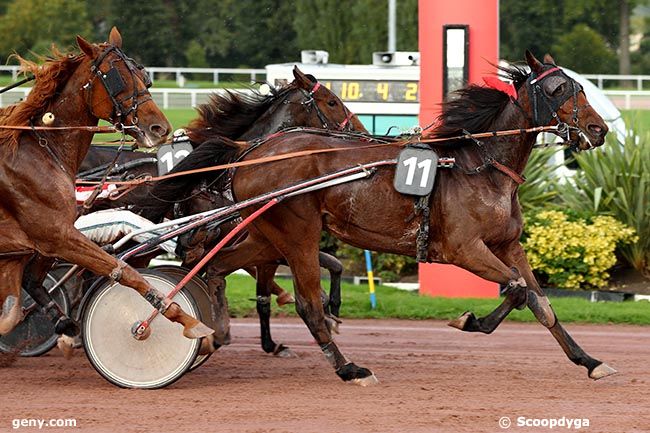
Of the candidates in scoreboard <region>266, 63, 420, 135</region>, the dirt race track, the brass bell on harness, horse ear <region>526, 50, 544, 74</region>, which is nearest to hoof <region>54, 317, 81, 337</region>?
the dirt race track

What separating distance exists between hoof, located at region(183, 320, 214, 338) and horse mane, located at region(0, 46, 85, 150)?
1434mm

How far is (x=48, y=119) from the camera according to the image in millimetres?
7234

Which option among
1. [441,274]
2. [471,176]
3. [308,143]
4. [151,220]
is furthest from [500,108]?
[441,274]

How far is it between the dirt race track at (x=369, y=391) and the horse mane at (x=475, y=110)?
152 cm

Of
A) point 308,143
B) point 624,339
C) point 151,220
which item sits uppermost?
point 308,143

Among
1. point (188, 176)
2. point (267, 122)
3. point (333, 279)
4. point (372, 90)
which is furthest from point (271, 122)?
point (372, 90)

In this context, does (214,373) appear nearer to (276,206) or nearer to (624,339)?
(276,206)

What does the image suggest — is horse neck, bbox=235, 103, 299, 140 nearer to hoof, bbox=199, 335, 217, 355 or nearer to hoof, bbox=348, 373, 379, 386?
hoof, bbox=199, 335, 217, 355

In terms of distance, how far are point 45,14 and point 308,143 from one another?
2227cm

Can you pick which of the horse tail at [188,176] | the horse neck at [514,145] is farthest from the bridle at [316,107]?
the horse neck at [514,145]

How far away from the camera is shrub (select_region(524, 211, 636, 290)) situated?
11664 millimetres

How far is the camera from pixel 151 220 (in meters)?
8.45

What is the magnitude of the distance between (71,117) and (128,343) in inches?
53.1

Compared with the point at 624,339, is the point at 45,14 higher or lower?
higher
